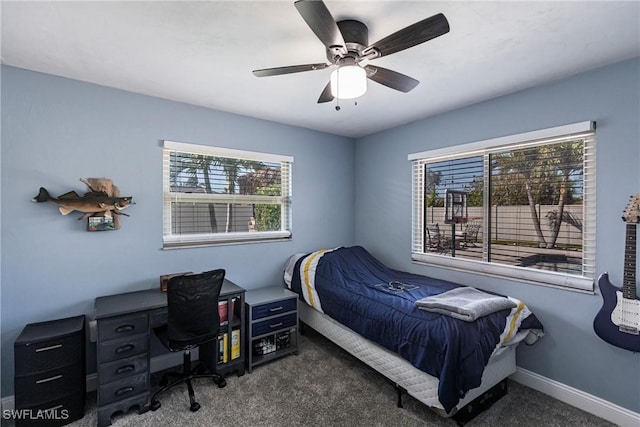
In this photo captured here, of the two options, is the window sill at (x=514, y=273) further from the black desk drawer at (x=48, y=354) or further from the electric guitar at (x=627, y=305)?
the black desk drawer at (x=48, y=354)

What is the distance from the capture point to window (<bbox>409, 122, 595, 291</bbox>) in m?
2.20

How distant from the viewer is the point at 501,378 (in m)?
2.19

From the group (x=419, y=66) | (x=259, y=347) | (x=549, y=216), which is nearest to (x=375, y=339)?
(x=259, y=347)

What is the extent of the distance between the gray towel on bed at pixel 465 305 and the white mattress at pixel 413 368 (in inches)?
12.7

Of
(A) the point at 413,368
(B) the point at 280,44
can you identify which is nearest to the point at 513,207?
(A) the point at 413,368

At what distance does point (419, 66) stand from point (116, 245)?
2.85 m

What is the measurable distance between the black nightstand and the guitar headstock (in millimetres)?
2647

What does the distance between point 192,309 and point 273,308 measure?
834 millimetres

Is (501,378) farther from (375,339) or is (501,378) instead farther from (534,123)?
(534,123)

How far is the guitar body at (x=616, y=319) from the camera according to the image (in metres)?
1.84

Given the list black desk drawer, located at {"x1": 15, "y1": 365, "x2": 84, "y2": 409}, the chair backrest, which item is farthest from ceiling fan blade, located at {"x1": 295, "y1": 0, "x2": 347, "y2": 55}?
black desk drawer, located at {"x1": 15, "y1": 365, "x2": 84, "y2": 409}

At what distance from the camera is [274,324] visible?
2752 millimetres

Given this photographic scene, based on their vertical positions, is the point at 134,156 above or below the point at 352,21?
below

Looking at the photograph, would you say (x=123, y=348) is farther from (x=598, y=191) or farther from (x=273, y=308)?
(x=598, y=191)
